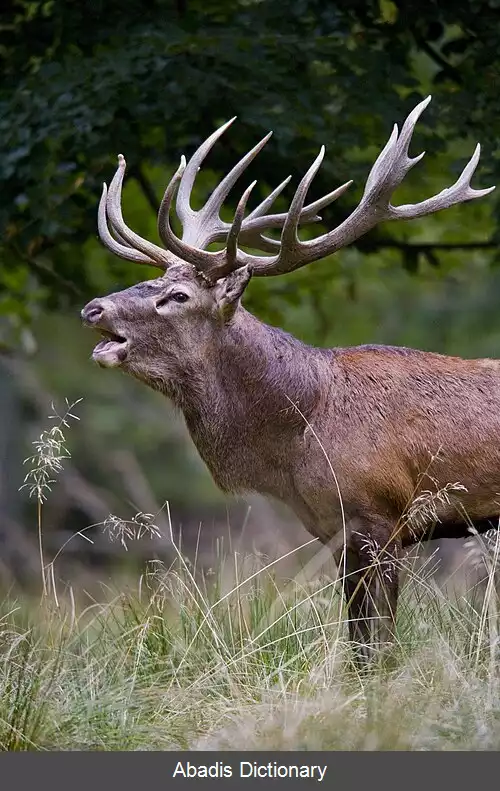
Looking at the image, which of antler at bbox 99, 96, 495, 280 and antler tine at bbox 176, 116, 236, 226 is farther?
antler tine at bbox 176, 116, 236, 226

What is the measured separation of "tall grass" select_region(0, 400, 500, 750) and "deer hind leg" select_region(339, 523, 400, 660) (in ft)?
0.32

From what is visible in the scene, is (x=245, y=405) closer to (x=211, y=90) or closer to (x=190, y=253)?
(x=190, y=253)

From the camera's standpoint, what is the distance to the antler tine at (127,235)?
263 inches

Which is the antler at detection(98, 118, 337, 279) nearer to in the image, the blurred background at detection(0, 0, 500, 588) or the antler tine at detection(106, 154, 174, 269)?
the antler tine at detection(106, 154, 174, 269)

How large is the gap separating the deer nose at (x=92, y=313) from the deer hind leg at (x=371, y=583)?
1.47 meters

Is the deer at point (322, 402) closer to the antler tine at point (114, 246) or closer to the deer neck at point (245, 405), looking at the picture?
the deer neck at point (245, 405)

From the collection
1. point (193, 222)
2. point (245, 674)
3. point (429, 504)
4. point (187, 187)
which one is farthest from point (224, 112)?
point (245, 674)

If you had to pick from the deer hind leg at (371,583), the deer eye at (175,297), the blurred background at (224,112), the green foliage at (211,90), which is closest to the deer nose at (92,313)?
the deer eye at (175,297)

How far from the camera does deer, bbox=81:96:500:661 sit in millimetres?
6176

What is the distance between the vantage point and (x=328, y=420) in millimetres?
6340

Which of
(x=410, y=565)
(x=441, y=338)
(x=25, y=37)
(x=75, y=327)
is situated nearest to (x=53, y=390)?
(x=75, y=327)

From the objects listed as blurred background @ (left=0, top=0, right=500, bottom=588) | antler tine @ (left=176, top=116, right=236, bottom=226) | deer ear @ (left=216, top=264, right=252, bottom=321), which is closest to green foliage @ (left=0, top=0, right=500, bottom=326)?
blurred background @ (left=0, top=0, right=500, bottom=588)

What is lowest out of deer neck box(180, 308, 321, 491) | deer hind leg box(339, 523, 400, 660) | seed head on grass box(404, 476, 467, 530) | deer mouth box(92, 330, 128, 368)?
deer hind leg box(339, 523, 400, 660)

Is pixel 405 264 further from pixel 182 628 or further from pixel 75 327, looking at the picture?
pixel 75 327
